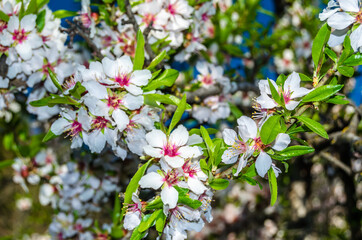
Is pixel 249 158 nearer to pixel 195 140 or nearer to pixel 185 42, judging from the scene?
pixel 195 140

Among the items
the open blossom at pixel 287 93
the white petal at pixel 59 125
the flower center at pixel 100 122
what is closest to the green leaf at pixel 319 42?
the open blossom at pixel 287 93

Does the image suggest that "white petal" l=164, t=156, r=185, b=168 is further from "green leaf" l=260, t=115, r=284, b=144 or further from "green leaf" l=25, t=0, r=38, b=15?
"green leaf" l=25, t=0, r=38, b=15

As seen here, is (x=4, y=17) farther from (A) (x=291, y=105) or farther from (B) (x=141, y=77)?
(A) (x=291, y=105)

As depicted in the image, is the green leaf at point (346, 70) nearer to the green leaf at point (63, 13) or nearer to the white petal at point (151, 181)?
the white petal at point (151, 181)

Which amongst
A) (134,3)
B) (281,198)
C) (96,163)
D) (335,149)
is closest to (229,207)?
(281,198)

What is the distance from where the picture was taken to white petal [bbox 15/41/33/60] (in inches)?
65.0

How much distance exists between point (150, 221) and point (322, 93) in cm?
75

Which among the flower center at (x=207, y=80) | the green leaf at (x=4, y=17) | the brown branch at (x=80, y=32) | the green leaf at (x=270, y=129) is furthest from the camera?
the flower center at (x=207, y=80)

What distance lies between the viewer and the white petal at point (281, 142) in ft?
3.81

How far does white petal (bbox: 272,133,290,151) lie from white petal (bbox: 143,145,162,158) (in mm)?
413

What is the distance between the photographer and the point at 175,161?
1.23m

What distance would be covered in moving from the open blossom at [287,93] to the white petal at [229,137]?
15 cm

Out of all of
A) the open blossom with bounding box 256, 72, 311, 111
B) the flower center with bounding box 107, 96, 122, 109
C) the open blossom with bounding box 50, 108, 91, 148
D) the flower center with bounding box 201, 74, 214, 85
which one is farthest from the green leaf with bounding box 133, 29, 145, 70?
the flower center with bounding box 201, 74, 214, 85

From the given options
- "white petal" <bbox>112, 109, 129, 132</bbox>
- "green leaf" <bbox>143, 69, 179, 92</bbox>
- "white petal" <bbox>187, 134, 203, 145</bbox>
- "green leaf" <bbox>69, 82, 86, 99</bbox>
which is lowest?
"white petal" <bbox>187, 134, 203, 145</bbox>
